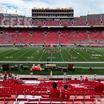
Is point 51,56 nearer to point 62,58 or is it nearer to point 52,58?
point 52,58

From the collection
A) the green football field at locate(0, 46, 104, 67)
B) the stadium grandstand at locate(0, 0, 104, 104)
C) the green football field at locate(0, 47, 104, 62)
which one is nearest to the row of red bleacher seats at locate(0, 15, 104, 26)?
the stadium grandstand at locate(0, 0, 104, 104)

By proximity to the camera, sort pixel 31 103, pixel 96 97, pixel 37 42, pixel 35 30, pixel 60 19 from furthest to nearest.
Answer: pixel 60 19
pixel 35 30
pixel 37 42
pixel 96 97
pixel 31 103

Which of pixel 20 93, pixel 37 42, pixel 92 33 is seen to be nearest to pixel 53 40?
pixel 37 42

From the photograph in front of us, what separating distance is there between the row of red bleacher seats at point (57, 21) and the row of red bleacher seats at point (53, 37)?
38.0 feet

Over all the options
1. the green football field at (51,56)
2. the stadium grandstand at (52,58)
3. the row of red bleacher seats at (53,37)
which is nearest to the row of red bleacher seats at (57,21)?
the stadium grandstand at (52,58)

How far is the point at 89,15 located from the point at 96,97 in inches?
3837

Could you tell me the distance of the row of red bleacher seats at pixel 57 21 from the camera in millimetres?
99925

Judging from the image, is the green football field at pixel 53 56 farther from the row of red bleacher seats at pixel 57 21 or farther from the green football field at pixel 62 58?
the row of red bleacher seats at pixel 57 21

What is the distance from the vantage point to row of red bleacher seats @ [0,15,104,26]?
328 feet

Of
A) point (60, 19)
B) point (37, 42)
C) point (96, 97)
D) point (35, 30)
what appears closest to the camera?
point (96, 97)

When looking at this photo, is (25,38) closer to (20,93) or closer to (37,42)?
(37,42)

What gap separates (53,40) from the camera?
83.9 m

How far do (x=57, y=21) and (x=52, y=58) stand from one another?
59048 mm

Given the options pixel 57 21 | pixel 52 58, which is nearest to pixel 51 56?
pixel 52 58
